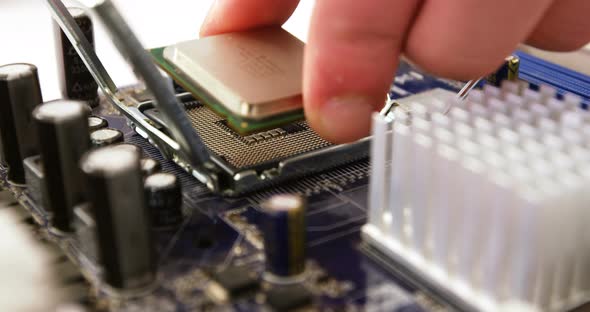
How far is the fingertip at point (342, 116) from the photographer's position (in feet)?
4.68

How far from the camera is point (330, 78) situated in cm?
140

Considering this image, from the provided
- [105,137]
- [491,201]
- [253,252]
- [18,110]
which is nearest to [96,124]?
[105,137]

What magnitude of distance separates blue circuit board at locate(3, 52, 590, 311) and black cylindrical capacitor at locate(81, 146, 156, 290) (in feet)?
0.15

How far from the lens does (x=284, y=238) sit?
123 centimetres

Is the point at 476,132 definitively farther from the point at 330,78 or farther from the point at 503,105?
the point at 330,78

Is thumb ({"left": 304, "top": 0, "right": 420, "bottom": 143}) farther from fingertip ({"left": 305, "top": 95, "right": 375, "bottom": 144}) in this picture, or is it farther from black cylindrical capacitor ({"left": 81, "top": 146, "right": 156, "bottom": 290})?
black cylindrical capacitor ({"left": 81, "top": 146, "right": 156, "bottom": 290})

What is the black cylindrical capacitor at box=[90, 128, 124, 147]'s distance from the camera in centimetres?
164

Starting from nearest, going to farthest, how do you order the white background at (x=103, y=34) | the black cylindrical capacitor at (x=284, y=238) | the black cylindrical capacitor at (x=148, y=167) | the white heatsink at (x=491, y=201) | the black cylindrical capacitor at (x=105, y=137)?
the white heatsink at (x=491, y=201) → the black cylindrical capacitor at (x=284, y=238) → the black cylindrical capacitor at (x=148, y=167) → the black cylindrical capacitor at (x=105, y=137) → the white background at (x=103, y=34)

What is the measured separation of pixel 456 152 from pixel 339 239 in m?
0.32

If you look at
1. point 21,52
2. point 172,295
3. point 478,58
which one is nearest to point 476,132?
point 478,58

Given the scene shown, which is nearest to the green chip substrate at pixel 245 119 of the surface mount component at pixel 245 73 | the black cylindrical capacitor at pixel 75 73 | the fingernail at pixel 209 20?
the surface mount component at pixel 245 73

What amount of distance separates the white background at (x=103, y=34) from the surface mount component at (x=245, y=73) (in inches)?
36.2

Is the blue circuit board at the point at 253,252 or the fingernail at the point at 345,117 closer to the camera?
the blue circuit board at the point at 253,252

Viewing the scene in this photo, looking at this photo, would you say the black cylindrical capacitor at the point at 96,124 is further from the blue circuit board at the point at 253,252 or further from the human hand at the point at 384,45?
the human hand at the point at 384,45
